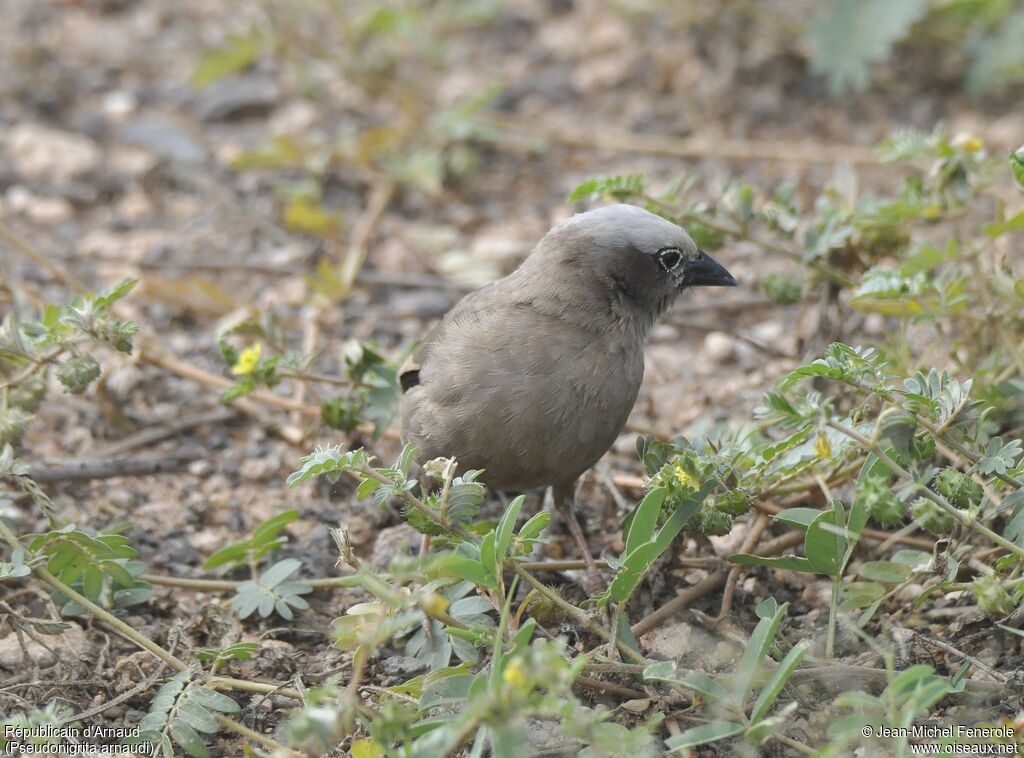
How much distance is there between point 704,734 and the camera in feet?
9.34

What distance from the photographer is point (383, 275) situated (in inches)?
231

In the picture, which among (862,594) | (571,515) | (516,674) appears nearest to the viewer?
A: (516,674)

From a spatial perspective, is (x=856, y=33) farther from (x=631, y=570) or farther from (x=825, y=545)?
(x=631, y=570)

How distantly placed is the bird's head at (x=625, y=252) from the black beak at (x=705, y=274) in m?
0.03

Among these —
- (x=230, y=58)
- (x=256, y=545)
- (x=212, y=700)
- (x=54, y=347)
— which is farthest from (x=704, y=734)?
(x=230, y=58)

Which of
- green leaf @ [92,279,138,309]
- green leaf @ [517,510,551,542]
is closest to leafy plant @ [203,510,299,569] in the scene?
green leaf @ [92,279,138,309]

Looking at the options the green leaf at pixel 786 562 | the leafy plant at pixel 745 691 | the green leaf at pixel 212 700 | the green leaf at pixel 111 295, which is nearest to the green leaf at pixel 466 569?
the leafy plant at pixel 745 691

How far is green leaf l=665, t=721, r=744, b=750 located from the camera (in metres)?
2.82

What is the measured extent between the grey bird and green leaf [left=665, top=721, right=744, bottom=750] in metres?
1.10

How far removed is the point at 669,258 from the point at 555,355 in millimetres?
587

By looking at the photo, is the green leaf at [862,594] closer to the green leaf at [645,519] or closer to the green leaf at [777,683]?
the green leaf at [777,683]

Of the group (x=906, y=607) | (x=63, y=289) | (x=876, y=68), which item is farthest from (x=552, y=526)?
(x=876, y=68)

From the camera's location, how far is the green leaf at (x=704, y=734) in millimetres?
2820

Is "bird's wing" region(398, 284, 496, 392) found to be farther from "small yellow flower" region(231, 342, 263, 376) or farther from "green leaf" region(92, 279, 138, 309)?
"green leaf" region(92, 279, 138, 309)
